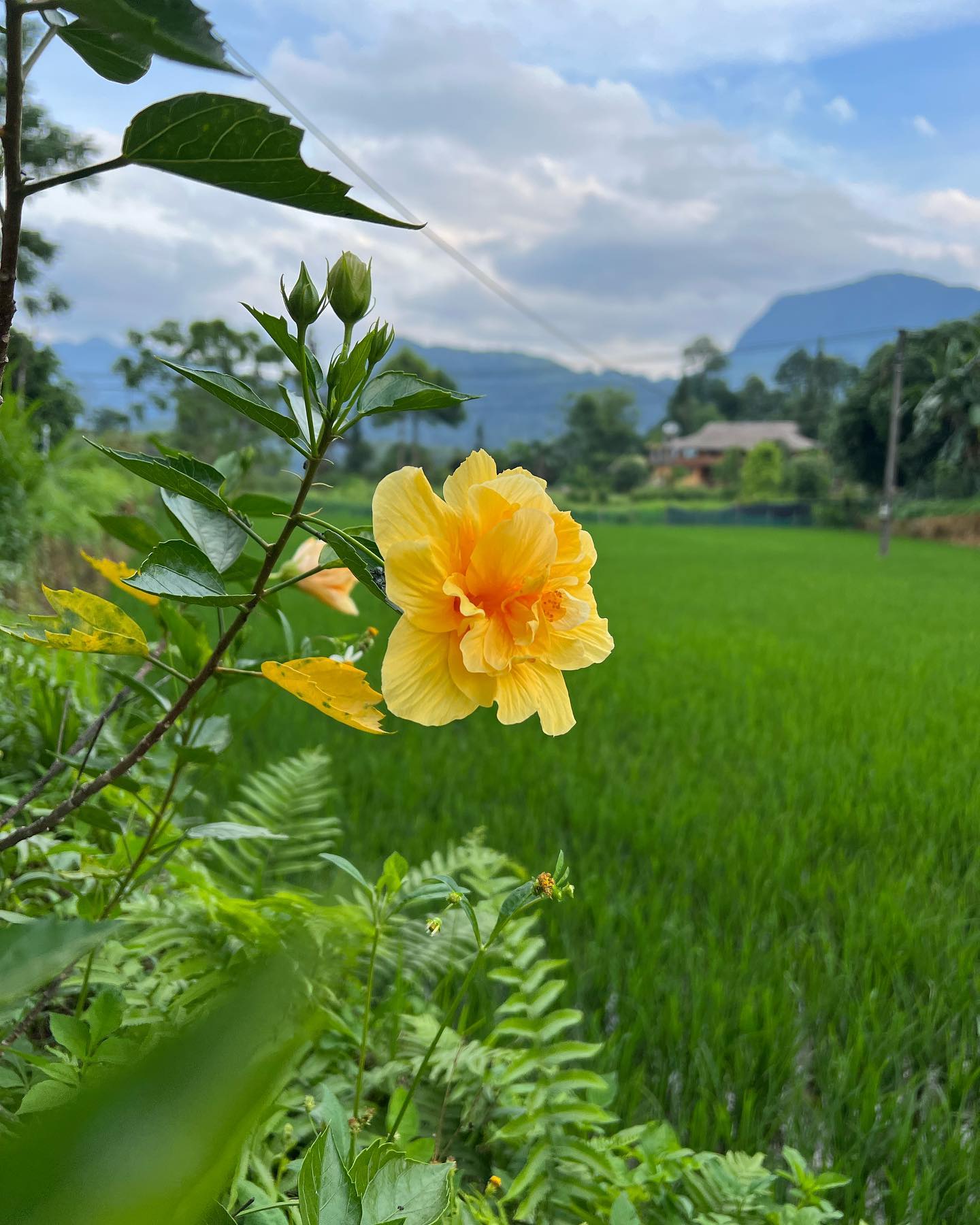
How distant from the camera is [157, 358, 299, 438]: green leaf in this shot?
418 millimetres

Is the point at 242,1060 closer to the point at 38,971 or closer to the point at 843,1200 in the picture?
the point at 38,971

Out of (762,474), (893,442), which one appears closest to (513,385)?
(762,474)

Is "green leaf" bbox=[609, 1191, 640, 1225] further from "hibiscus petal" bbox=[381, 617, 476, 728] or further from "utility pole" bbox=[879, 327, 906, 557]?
"utility pole" bbox=[879, 327, 906, 557]

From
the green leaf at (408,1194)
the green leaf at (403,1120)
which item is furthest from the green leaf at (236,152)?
the green leaf at (403,1120)

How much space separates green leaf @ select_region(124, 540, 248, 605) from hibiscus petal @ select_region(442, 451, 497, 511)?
0.42ft

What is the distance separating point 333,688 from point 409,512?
11cm

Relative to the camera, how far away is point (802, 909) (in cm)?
178

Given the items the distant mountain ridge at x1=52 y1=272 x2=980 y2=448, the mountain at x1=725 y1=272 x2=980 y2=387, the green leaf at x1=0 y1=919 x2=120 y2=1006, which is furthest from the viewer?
the mountain at x1=725 y1=272 x2=980 y2=387

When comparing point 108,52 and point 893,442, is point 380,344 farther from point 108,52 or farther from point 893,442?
point 893,442

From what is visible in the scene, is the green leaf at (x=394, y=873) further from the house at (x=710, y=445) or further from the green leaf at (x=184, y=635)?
the house at (x=710, y=445)

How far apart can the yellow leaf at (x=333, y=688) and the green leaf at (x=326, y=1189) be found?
20 centimetres

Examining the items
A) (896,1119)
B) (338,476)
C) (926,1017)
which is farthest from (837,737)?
(338,476)

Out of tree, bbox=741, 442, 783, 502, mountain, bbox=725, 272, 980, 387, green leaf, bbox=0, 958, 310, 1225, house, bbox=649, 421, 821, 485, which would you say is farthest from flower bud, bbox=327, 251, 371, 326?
mountain, bbox=725, 272, 980, 387

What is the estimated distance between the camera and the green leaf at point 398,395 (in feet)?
1.40
